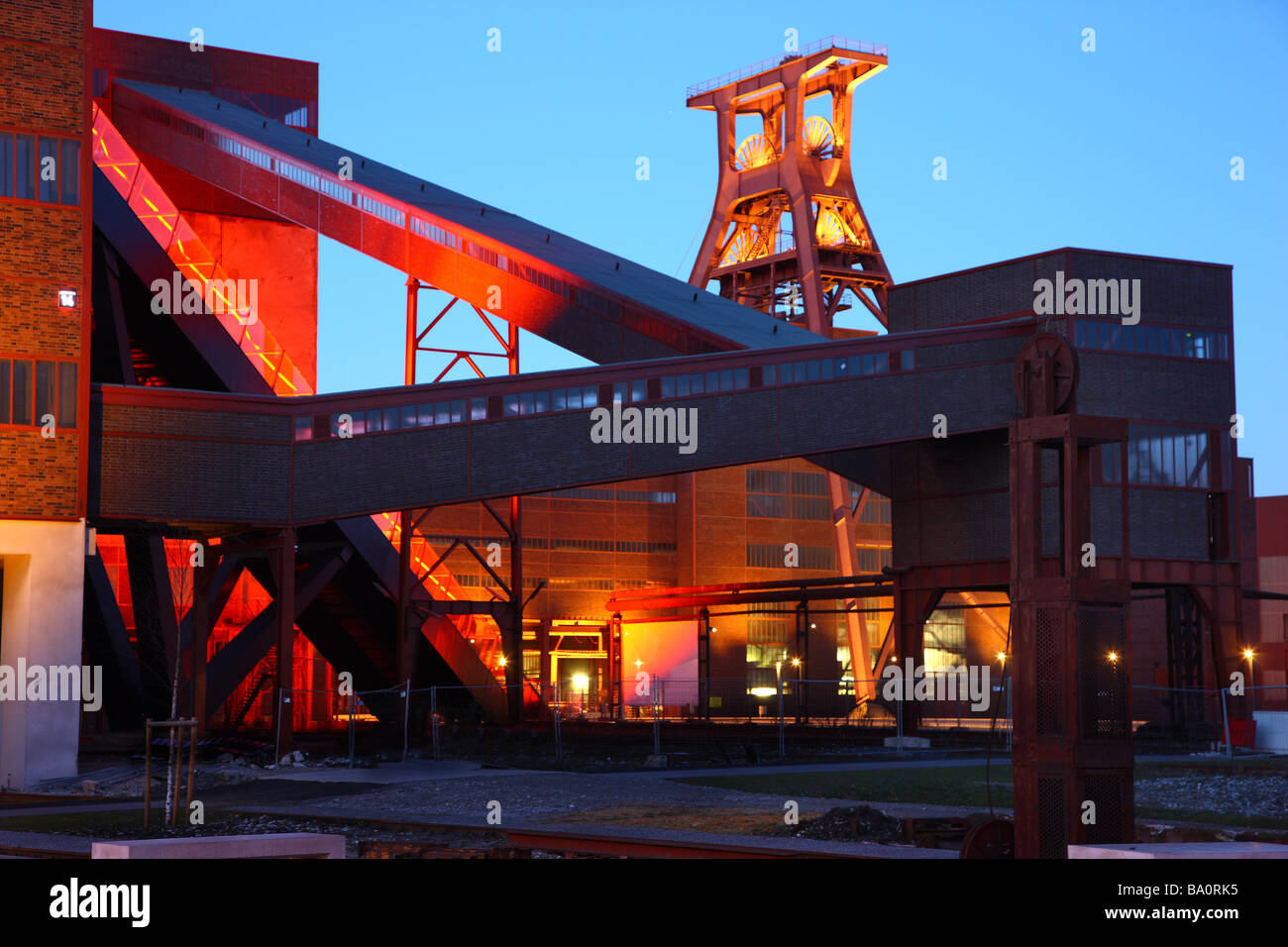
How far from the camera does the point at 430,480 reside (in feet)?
111

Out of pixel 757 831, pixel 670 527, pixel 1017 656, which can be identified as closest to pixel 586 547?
pixel 670 527

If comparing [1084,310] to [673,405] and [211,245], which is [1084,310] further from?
[211,245]

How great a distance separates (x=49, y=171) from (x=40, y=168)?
0.58 feet

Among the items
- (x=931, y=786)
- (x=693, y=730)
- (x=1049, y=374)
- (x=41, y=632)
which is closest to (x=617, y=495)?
(x=693, y=730)

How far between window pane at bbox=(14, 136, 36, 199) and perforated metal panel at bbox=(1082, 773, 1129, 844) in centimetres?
2523

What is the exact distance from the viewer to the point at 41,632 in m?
29.3

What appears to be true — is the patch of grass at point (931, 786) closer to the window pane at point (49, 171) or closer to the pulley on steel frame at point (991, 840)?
the pulley on steel frame at point (991, 840)

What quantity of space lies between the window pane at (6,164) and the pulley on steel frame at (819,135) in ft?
169

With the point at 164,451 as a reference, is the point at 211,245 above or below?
above

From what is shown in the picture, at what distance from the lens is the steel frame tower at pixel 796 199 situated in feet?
244

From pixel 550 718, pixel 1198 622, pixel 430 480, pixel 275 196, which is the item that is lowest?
pixel 550 718

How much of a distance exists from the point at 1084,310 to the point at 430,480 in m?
18.7

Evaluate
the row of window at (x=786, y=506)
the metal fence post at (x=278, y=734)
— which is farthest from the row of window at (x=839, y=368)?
the row of window at (x=786, y=506)
